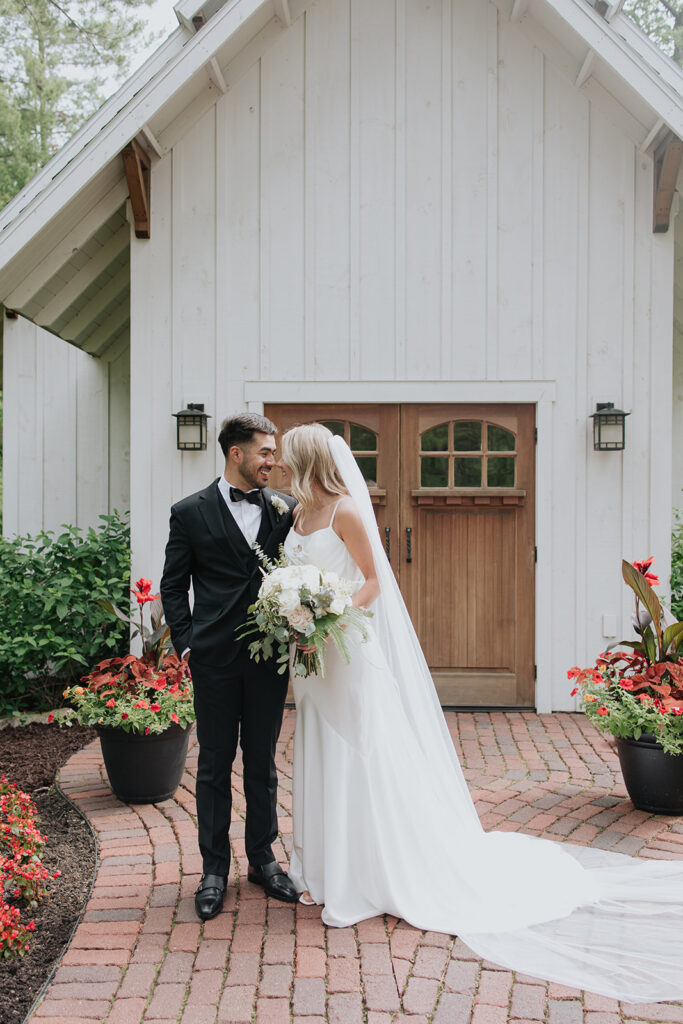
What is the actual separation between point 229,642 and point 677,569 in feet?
15.6

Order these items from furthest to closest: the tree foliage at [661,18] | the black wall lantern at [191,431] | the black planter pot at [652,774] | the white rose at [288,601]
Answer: the tree foliage at [661,18] → the black wall lantern at [191,431] → the black planter pot at [652,774] → the white rose at [288,601]

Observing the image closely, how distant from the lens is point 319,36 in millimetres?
6246

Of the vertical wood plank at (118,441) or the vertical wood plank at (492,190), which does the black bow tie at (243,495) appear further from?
the vertical wood plank at (118,441)

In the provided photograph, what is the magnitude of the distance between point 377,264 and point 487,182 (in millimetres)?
994

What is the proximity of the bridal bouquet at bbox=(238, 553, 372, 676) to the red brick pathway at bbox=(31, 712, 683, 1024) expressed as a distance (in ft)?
3.19

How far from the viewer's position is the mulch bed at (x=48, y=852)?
2.94 meters

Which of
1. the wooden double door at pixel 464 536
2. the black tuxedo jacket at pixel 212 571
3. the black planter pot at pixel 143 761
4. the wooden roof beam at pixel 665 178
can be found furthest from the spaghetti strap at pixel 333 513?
the wooden roof beam at pixel 665 178

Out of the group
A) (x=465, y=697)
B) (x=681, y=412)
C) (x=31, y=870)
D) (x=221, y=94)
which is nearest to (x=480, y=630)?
(x=465, y=697)

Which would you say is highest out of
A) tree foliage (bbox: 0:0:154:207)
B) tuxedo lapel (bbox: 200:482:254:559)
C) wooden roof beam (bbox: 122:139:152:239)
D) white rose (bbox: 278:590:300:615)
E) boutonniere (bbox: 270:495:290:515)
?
tree foliage (bbox: 0:0:154:207)

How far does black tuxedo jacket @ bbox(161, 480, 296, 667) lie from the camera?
338cm

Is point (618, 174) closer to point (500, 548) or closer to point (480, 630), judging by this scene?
point (500, 548)

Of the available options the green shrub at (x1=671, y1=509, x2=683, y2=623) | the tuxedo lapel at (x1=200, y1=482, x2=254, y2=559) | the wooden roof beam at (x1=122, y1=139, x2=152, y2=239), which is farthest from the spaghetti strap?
the green shrub at (x1=671, y1=509, x2=683, y2=623)

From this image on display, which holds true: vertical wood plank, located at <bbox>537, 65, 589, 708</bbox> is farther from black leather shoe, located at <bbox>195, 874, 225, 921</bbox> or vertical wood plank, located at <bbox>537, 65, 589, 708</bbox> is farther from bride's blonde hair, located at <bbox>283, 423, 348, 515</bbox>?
black leather shoe, located at <bbox>195, 874, 225, 921</bbox>

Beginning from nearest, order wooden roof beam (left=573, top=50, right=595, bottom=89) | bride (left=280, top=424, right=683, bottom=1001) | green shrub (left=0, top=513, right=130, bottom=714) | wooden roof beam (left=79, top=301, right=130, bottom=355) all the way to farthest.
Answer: bride (left=280, top=424, right=683, bottom=1001) < wooden roof beam (left=573, top=50, right=595, bottom=89) < green shrub (left=0, top=513, right=130, bottom=714) < wooden roof beam (left=79, top=301, right=130, bottom=355)
